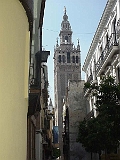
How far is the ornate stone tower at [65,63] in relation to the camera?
73.7 m

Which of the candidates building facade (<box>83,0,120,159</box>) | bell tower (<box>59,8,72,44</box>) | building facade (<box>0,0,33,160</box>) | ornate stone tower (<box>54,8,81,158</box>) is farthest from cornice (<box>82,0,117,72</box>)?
bell tower (<box>59,8,72,44</box>)

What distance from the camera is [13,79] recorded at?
11.4 ft

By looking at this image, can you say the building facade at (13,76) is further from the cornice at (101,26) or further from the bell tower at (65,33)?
the bell tower at (65,33)

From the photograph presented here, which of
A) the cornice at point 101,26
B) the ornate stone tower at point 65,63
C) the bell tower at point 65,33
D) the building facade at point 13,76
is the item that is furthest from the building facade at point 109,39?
the bell tower at point 65,33

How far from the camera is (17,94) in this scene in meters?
3.56

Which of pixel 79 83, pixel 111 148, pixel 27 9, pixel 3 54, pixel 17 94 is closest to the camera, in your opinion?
pixel 3 54

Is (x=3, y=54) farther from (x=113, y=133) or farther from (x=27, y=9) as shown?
(x=113, y=133)

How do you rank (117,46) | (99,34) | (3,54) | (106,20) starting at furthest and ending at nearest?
(99,34) < (106,20) < (117,46) < (3,54)

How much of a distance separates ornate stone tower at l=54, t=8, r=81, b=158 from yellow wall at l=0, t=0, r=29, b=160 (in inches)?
2666

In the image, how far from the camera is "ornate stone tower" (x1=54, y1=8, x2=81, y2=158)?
7369cm

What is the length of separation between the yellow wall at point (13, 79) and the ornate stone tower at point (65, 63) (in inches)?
2666

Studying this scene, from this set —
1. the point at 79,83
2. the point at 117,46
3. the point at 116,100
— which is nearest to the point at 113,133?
the point at 116,100

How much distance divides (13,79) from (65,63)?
74.4 metres

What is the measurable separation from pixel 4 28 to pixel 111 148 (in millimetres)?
14083
